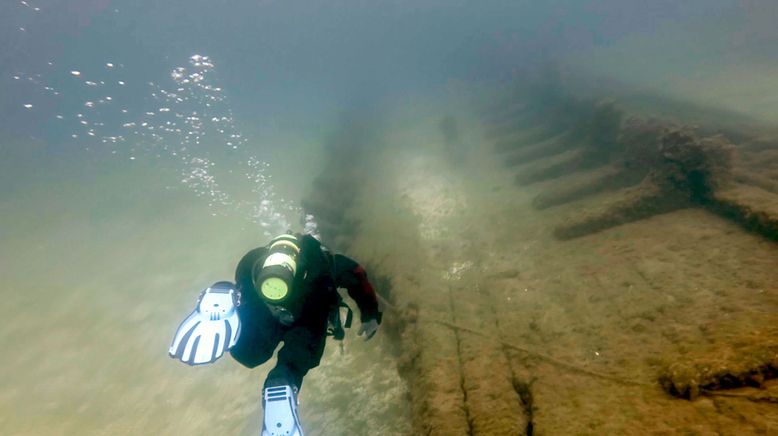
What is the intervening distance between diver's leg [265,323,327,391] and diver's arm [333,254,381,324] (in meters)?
0.50

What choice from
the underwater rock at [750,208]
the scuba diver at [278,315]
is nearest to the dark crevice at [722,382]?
the underwater rock at [750,208]

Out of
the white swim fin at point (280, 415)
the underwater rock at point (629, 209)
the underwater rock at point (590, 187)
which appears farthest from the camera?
the underwater rock at point (590, 187)

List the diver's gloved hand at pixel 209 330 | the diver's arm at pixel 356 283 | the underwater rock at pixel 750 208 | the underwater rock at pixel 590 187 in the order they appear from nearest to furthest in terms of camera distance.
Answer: the diver's gloved hand at pixel 209 330, the diver's arm at pixel 356 283, the underwater rock at pixel 750 208, the underwater rock at pixel 590 187

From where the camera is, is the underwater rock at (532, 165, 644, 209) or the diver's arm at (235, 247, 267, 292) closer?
the diver's arm at (235, 247, 267, 292)

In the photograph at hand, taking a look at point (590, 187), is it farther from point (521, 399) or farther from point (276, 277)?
point (276, 277)

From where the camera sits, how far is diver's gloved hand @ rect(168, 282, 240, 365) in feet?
9.49

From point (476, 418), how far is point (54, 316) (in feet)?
53.5

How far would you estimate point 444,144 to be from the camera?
1429cm

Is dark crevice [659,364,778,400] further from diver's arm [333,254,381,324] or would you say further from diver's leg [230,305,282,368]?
diver's leg [230,305,282,368]

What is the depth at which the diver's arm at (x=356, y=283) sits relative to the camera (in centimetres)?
369

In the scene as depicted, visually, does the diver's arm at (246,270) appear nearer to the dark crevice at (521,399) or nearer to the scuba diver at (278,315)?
the scuba diver at (278,315)

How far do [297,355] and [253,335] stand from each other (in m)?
0.52

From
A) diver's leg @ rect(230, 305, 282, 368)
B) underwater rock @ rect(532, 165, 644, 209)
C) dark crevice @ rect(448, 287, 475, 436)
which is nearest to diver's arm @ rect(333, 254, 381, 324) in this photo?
diver's leg @ rect(230, 305, 282, 368)

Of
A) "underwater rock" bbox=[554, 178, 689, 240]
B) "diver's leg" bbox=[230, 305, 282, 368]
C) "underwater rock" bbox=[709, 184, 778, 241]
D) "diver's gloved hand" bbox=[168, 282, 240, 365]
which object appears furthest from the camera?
"underwater rock" bbox=[554, 178, 689, 240]
